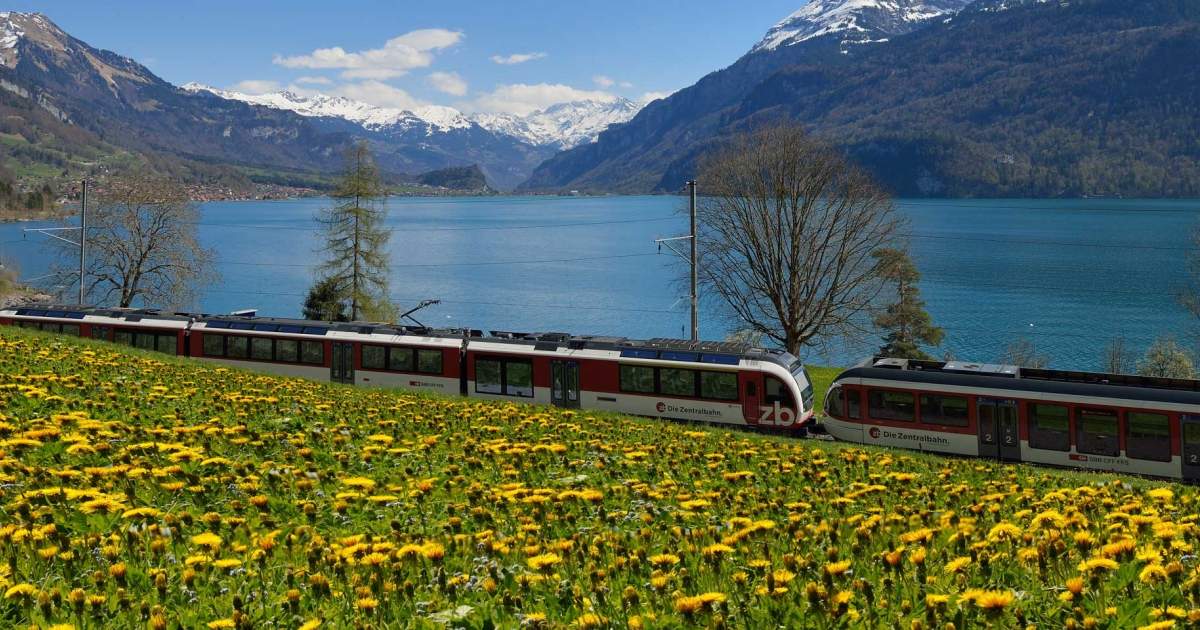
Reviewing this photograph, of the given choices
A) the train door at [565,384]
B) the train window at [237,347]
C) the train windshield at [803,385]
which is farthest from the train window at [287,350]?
the train windshield at [803,385]

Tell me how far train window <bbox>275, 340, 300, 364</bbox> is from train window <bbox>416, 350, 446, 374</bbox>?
5725mm

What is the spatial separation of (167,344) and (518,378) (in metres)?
16.8

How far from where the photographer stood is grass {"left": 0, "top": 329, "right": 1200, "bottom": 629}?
5.86 m

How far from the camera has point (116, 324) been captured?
39469mm

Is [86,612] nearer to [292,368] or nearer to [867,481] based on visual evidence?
[867,481]

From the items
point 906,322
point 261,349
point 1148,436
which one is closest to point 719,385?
point 1148,436

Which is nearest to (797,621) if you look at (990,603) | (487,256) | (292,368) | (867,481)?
(990,603)

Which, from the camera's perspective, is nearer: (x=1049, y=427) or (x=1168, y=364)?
(x=1049, y=427)

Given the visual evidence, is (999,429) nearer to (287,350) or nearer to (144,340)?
(287,350)

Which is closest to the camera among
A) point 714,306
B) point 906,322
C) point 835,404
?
point 835,404

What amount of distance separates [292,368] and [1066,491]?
3043 cm

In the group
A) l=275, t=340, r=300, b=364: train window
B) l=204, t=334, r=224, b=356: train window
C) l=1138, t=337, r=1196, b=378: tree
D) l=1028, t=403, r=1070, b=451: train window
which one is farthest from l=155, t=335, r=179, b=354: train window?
l=1138, t=337, r=1196, b=378: tree

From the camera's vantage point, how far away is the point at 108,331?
130 feet

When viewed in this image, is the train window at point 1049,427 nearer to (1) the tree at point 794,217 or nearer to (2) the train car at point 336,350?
(1) the tree at point 794,217
